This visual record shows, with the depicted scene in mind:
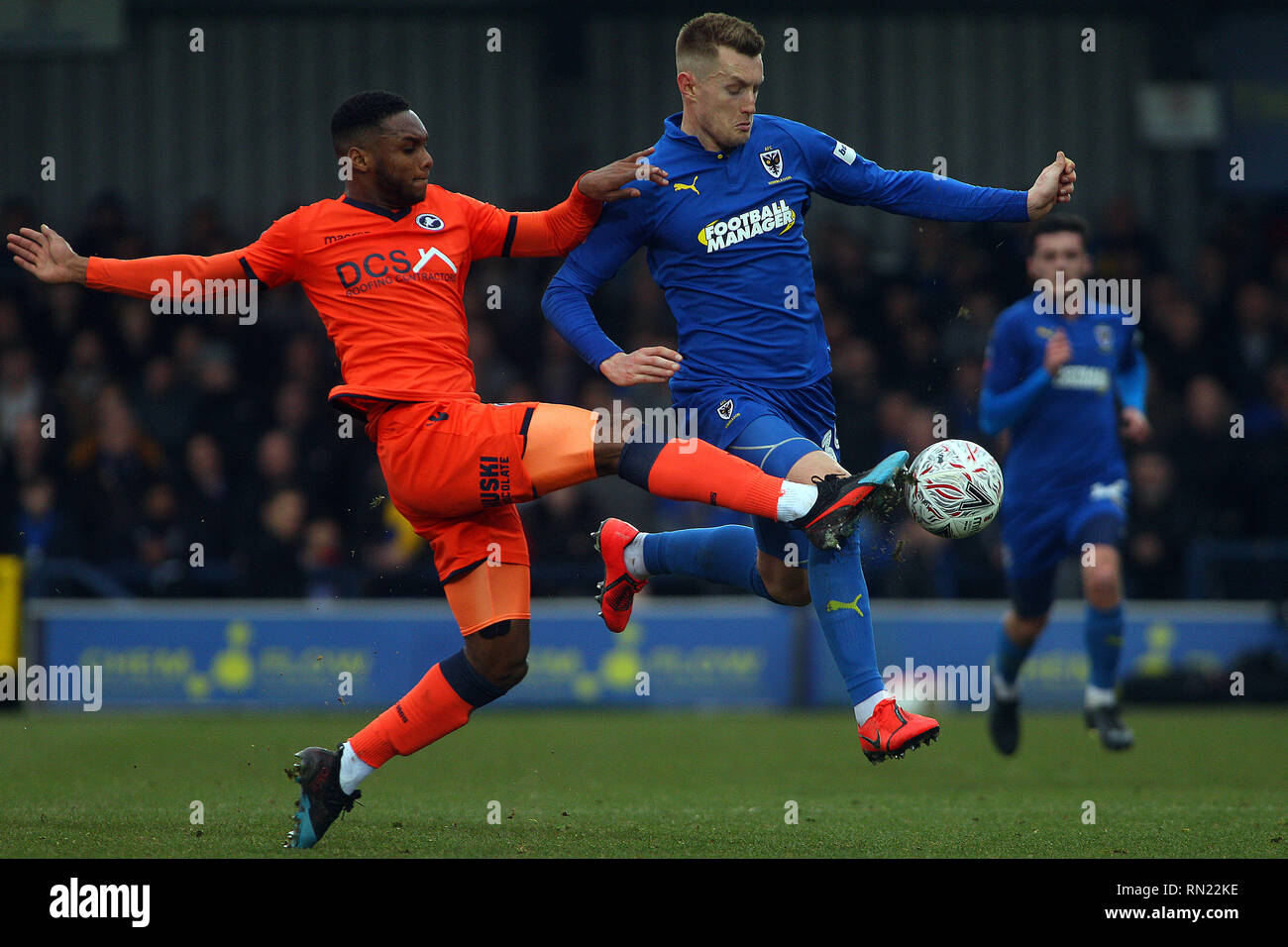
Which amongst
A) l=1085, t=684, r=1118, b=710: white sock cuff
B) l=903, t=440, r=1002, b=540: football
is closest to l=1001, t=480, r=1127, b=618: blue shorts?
l=1085, t=684, r=1118, b=710: white sock cuff

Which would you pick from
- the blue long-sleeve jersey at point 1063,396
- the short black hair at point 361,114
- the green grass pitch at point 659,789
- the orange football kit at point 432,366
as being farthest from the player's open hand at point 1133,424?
the short black hair at point 361,114

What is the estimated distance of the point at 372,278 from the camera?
5270mm

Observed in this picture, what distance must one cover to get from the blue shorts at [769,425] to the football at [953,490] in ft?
1.01

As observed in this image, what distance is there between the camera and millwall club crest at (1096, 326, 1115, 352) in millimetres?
8320

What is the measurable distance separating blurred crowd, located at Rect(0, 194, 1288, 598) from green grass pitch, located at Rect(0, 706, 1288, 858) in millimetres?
1240

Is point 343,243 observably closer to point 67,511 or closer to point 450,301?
point 450,301

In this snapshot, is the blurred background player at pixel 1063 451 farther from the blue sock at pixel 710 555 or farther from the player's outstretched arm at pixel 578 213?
the player's outstretched arm at pixel 578 213

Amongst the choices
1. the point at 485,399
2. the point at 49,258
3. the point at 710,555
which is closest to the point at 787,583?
the point at 710,555

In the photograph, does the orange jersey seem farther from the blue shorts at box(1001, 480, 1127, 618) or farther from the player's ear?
the blue shorts at box(1001, 480, 1127, 618)

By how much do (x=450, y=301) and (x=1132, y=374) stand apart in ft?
14.2

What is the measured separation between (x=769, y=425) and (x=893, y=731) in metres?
1.03

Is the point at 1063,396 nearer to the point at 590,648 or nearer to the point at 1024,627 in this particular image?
the point at 1024,627

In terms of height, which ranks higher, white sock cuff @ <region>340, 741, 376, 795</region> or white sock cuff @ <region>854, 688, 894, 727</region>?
white sock cuff @ <region>854, 688, 894, 727</region>

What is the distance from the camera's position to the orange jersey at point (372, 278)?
521 centimetres
